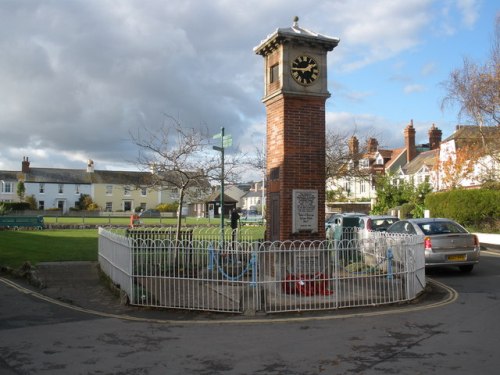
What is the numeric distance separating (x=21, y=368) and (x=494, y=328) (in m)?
6.88

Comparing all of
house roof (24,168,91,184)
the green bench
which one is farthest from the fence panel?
house roof (24,168,91,184)

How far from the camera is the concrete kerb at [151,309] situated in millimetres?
8547

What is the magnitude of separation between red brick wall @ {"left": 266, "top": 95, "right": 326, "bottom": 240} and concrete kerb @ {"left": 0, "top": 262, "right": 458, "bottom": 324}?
2544 millimetres

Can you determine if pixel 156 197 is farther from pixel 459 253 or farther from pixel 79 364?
pixel 79 364

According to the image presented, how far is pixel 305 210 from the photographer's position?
1108 centimetres

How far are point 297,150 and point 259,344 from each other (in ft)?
17.2

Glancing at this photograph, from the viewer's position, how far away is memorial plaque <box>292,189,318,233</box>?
36.1 ft

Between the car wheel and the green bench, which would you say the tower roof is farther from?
the green bench

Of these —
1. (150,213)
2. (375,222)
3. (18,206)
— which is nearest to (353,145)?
(375,222)

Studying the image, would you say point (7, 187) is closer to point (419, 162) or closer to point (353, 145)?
point (419, 162)

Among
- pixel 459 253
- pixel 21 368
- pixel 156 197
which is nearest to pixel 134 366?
pixel 21 368

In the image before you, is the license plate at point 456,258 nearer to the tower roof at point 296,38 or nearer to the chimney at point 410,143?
the tower roof at point 296,38

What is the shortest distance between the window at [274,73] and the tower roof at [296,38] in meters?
0.45

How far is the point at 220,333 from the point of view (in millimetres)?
7562
